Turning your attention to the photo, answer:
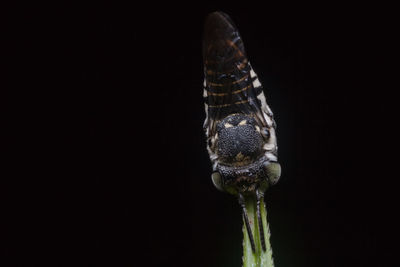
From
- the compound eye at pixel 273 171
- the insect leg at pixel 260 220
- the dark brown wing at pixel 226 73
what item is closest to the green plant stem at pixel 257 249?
the insect leg at pixel 260 220

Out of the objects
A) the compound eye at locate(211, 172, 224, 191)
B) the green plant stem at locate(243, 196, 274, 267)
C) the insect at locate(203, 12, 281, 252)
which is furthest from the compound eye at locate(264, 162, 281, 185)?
the compound eye at locate(211, 172, 224, 191)

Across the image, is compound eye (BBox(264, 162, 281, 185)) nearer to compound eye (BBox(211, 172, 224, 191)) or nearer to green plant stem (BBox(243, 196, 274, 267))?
green plant stem (BBox(243, 196, 274, 267))

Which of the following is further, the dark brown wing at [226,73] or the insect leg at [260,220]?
the dark brown wing at [226,73]

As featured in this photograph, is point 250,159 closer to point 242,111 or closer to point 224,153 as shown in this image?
point 224,153

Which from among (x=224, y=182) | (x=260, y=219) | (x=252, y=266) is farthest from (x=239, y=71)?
(x=252, y=266)

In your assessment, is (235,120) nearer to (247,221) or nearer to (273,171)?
(273,171)

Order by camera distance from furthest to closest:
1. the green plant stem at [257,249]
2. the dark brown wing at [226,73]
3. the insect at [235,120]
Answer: the dark brown wing at [226,73], the insect at [235,120], the green plant stem at [257,249]

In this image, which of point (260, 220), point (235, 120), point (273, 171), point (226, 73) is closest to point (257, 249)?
point (260, 220)

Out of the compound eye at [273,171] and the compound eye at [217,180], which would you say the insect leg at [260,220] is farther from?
the compound eye at [217,180]
